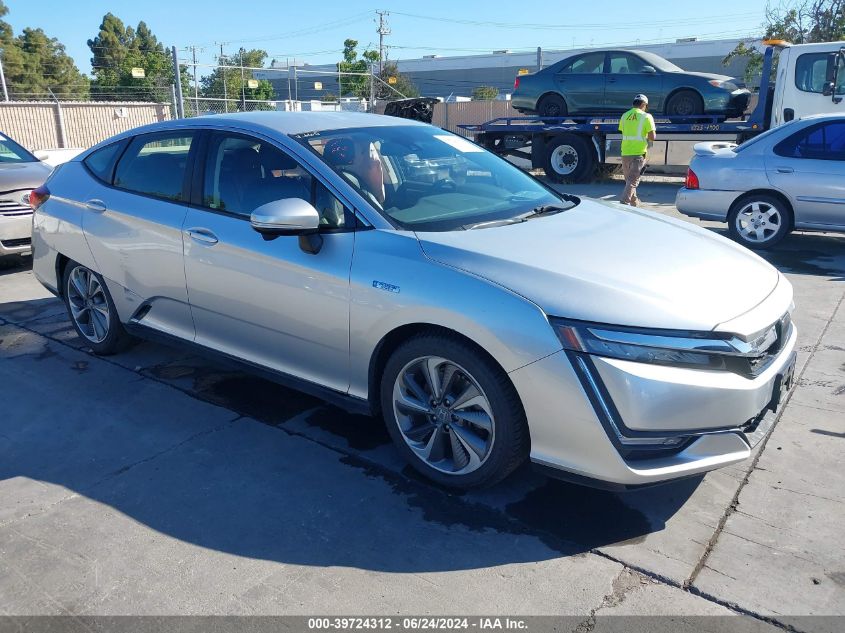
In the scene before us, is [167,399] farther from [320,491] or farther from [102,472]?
[320,491]

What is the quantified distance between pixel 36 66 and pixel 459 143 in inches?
2001

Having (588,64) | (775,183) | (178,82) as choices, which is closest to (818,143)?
(775,183)

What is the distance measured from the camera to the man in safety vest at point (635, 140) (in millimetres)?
11211

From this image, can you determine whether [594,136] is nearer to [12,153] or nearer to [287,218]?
[12,153]

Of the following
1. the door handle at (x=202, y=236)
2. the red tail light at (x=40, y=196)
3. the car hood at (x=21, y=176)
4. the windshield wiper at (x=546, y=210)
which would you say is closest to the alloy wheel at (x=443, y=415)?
the windshield wiper at (x=546, y=210)

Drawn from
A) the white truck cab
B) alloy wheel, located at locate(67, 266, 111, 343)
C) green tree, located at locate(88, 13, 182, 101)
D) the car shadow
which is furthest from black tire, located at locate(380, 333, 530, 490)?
green tree, located at locate(88, 13, 182, 101)

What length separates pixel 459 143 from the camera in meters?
4.49

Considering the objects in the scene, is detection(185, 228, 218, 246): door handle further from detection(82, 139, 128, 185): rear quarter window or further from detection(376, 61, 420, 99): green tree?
detection(376, 61, 420, 99): green tree

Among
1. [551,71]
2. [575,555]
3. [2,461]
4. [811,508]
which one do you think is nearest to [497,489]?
[575,555]

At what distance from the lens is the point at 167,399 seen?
14.3ft

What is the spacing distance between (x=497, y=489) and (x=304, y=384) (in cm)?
112

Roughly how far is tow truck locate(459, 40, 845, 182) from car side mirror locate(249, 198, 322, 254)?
11540 millimetres

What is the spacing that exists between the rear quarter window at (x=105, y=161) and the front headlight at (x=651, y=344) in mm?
3396

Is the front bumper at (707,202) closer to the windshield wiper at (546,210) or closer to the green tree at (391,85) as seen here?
the windshield wiper at (546,210)
